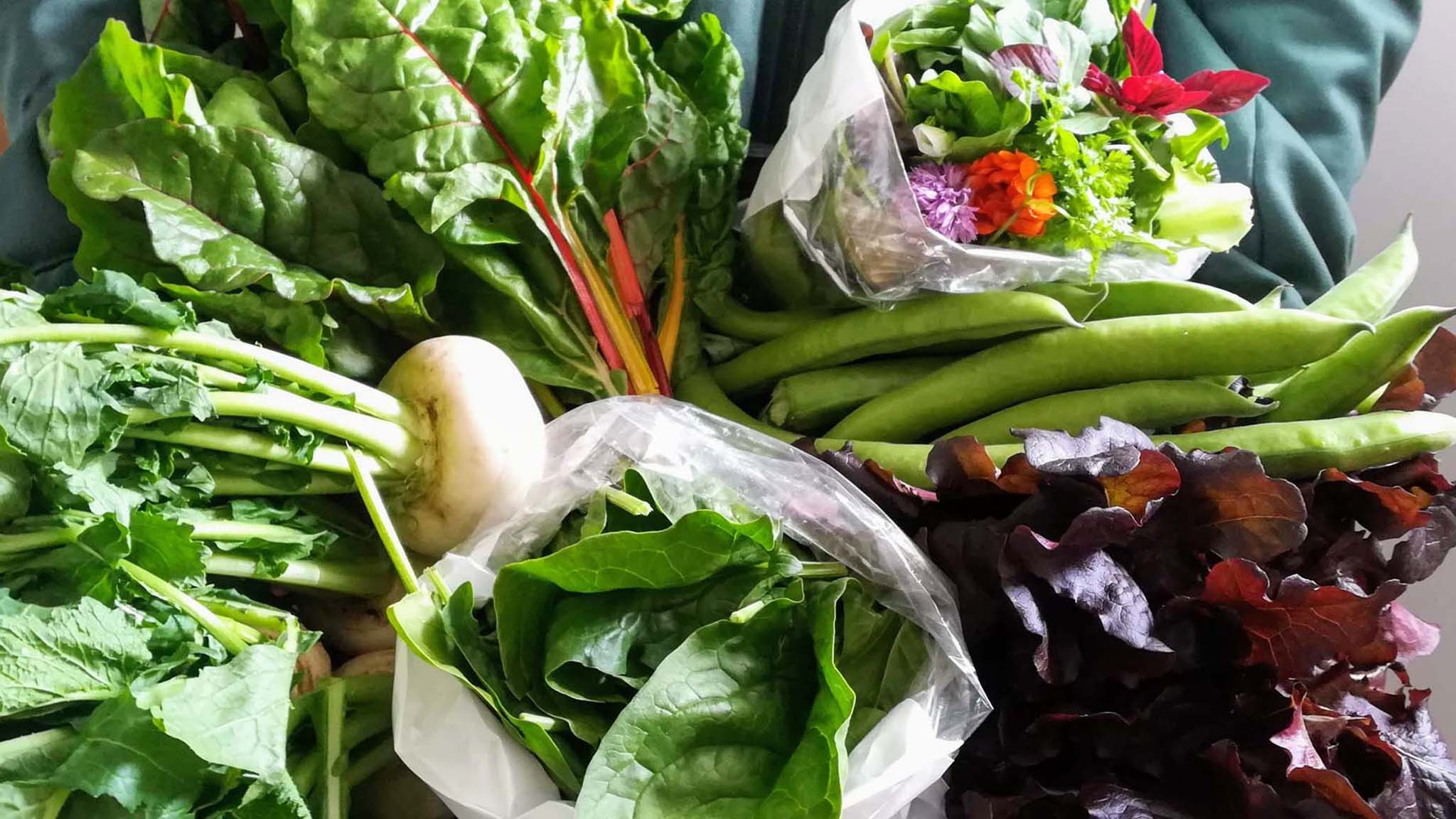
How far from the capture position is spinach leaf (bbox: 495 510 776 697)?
0.49 meters

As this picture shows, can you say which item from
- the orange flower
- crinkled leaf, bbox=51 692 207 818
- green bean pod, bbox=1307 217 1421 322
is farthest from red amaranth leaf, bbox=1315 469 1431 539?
crinkled leaf, bbox=51 692 207 818

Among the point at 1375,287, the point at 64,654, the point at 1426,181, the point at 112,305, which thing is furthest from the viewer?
the point at 1426,181

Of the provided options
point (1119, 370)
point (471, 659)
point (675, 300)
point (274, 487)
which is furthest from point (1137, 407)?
point (274, 487)

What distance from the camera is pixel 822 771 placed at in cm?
45

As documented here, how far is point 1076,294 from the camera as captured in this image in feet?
2.28

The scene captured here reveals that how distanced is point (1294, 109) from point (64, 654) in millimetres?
1005

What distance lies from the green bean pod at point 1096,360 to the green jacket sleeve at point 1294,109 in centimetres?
19

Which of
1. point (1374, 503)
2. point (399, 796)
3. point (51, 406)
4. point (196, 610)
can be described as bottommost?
point (399, 796)

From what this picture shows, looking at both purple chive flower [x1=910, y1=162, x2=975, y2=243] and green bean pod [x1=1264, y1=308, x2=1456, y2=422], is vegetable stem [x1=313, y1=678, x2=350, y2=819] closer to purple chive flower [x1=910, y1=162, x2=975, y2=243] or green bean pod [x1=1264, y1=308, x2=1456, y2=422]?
purple chive flower [x1=910, y1=162, x2=975, y2=243]

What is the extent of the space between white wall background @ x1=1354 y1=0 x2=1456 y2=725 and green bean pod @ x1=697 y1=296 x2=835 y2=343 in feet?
2.87

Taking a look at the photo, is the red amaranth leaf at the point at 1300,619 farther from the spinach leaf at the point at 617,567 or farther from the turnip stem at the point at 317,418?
the turnip stem at the point at 317,418

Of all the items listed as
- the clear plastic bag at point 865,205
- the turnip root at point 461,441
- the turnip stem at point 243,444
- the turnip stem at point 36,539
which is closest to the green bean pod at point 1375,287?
the clear plastic bag at point 865,205

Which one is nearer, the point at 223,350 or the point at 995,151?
the point at 223,350

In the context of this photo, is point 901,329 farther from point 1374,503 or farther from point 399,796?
point 399,796
